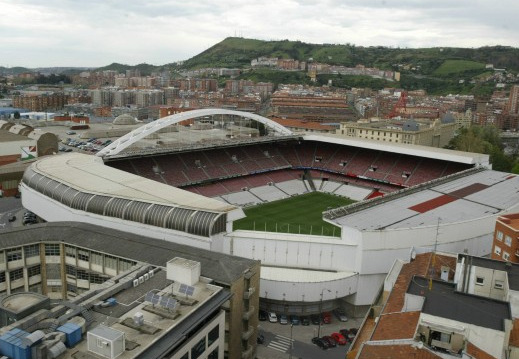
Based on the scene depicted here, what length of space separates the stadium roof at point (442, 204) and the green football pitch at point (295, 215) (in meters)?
8.18

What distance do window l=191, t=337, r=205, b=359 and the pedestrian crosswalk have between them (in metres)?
9.00

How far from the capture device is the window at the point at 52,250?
28.5 m

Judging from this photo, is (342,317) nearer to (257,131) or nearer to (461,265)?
(461,265)

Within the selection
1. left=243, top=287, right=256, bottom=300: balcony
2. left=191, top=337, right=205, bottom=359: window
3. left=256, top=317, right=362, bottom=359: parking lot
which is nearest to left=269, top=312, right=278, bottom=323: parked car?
left=256, top=317, right=362, bottom=359: parking lot

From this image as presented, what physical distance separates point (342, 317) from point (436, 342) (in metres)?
15.8

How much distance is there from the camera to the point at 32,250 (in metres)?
28.1

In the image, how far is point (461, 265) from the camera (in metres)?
23.2

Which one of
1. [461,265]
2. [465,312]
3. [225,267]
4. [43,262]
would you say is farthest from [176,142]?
[465,312]

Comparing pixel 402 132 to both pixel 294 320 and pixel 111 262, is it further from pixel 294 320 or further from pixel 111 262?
pixel 111 262

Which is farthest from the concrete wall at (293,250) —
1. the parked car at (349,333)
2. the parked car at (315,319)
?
the parked car at (349,333)

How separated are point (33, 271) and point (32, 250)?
1383 mm

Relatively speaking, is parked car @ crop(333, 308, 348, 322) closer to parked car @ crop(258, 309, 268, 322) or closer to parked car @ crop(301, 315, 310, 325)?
parked car @ crop(301, 315, 310, 325)

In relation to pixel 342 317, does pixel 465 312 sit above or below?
above

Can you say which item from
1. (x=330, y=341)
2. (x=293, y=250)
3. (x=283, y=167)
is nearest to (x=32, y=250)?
(x=293, y=250)
